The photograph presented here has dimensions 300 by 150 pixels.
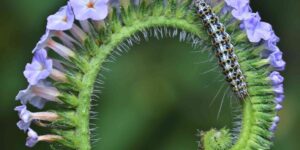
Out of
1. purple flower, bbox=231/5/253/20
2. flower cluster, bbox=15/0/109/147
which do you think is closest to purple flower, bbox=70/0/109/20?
flower cluster, bbox=15/0/109/147

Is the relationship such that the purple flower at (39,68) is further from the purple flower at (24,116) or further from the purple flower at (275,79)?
the purple flower at (275,79)

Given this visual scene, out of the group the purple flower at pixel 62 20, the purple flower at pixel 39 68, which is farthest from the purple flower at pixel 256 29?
the purple flower at pixel 39 68

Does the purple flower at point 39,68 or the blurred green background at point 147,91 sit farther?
the blurred green background at point 147,91

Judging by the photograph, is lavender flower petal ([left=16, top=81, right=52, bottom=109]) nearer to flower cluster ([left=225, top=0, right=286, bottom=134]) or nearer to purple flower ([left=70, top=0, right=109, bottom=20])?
purple flower ([left=70, top=0, right=109, bottom=20])

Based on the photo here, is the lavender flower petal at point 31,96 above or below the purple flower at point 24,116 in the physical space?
above

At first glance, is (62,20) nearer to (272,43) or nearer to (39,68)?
(39,68)

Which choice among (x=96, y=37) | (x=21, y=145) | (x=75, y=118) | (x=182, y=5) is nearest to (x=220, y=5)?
(x=182, y=5)
